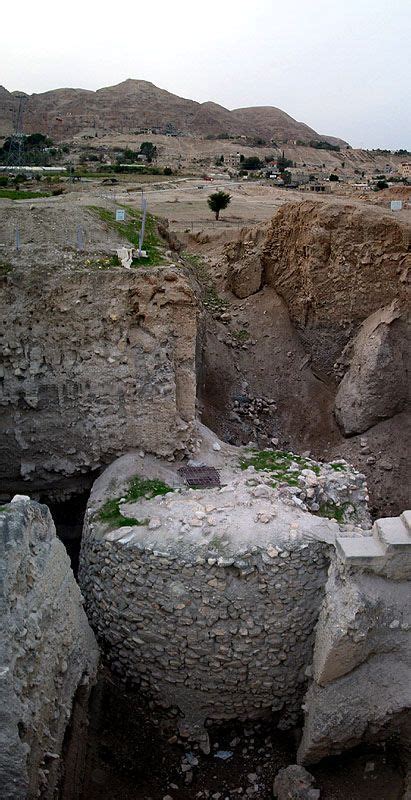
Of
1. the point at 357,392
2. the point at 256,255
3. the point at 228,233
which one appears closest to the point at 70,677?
the point at 357,392

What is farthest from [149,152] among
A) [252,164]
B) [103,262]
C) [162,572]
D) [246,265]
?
[162,572]

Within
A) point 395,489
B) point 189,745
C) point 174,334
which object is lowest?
point 189,745

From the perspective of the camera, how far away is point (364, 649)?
19.2ft

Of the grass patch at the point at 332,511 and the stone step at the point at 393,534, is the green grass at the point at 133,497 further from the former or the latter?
the stone step at the point at 393,534

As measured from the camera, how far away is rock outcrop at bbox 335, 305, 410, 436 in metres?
11.1

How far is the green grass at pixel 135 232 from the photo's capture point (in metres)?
8.29

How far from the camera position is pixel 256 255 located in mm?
13797

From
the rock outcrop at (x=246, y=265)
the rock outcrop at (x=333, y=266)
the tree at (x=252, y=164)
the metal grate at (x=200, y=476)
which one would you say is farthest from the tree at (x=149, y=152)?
the metal grate at (x=200, y=476)

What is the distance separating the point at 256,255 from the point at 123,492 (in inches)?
323

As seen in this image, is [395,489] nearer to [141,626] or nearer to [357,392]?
[357,392]

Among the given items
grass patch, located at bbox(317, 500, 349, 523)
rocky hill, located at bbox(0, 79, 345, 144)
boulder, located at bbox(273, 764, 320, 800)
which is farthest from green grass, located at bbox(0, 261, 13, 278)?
rocky hill, located at bbox(0, 79, 345, 144)

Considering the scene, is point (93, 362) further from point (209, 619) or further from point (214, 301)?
point (214, 301)

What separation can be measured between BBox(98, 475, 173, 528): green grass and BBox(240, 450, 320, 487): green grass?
4.41 feet

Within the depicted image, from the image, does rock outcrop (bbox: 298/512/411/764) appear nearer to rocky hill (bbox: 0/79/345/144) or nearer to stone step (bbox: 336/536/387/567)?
stone step (bbox: 336/536/387/567)
